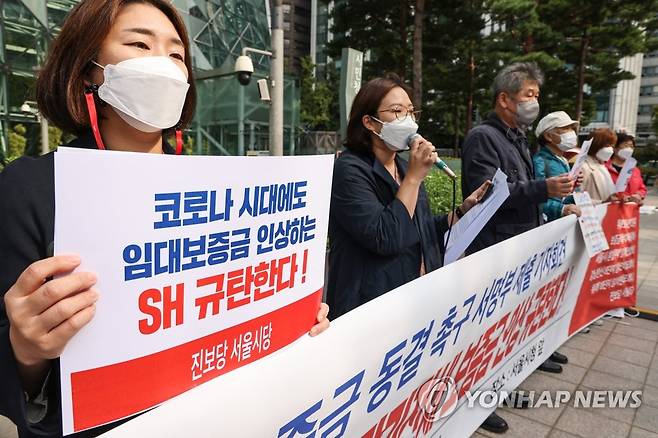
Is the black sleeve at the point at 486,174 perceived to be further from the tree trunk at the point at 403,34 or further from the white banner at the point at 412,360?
the tree trunk at the point at 403,34

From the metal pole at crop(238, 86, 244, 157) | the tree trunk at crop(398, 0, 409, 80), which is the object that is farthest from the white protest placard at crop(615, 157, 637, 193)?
the metal pole at crop(238, 86, 244, 157)

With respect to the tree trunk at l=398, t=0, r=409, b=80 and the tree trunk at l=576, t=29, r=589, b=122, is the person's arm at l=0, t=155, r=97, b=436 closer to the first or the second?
the tree trunk at l=398, t=0, r=409, b=80

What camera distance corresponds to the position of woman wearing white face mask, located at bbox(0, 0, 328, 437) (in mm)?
674

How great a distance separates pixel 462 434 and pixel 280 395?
1.50 metres

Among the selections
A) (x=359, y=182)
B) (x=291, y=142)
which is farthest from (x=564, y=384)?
(x=291, y=142)

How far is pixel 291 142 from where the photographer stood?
810 inches

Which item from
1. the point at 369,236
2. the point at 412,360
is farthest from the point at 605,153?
the point at 412,360

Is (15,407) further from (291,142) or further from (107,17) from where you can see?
(291,142)

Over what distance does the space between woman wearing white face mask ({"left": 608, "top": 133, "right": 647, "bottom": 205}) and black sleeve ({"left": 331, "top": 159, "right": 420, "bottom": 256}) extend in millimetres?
3269

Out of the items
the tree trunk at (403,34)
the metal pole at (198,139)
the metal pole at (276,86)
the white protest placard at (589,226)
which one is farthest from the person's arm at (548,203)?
the metal pole at (198,139)

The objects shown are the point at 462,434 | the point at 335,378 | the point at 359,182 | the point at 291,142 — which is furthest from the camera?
the point at 291,142

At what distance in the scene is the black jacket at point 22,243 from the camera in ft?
2.55

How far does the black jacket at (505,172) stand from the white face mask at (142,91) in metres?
2.06

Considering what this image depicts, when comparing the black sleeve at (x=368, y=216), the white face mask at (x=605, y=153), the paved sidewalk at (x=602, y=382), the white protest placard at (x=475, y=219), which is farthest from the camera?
the white face mask at (x=605, y=153)
